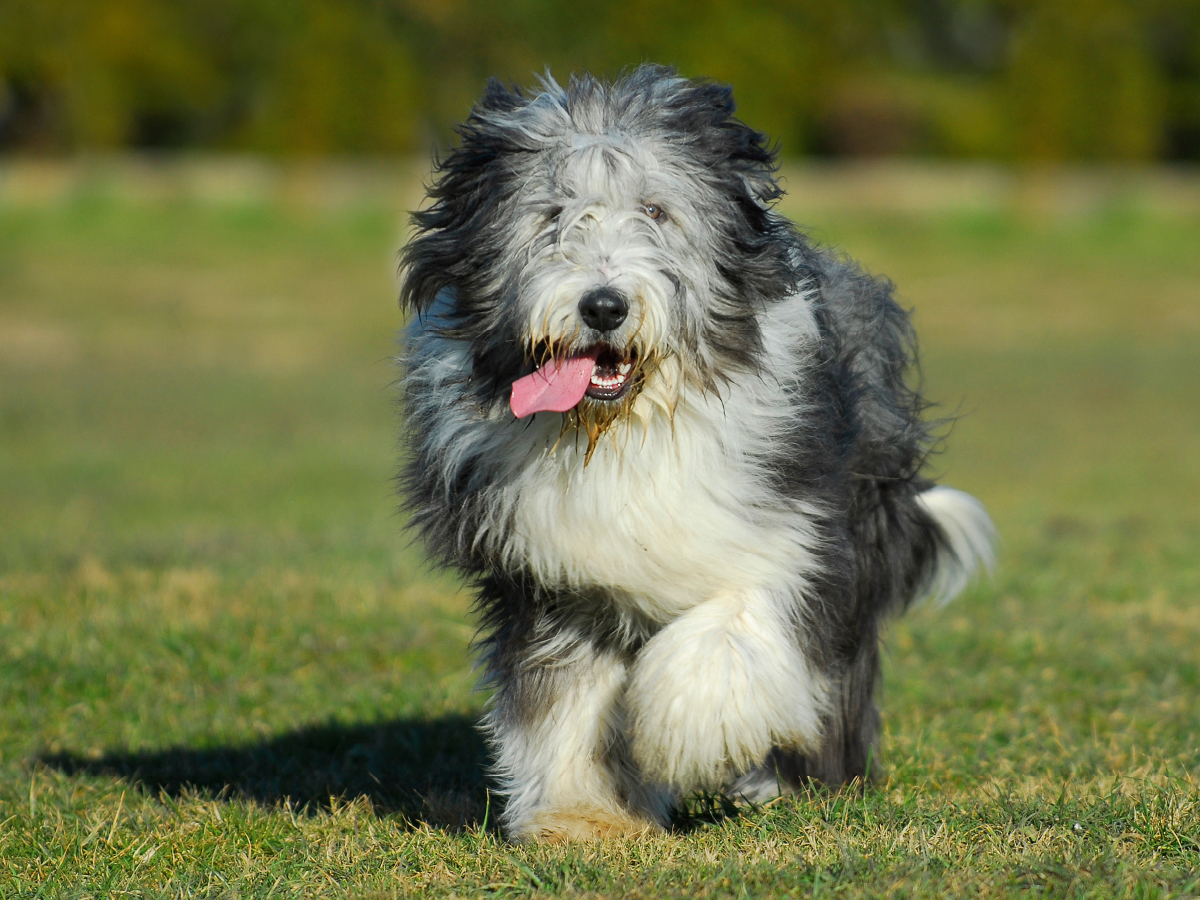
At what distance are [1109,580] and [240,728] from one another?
474 centimetres

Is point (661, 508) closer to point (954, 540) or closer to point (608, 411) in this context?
point (608, 411)

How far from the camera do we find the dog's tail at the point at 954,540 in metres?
4.66

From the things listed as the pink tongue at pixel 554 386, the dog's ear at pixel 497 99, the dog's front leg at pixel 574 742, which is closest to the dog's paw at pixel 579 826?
the dog's front leg at pixel 574 742

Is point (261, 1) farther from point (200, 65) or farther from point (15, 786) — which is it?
point (15, 786)

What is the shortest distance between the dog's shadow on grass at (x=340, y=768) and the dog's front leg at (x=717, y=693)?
3.04 feet

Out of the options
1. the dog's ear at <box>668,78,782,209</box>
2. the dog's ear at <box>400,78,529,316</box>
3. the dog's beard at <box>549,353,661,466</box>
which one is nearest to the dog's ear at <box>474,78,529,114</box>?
the dog's ear at <box>400,78,529,316</box>

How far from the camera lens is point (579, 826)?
3.85 metres

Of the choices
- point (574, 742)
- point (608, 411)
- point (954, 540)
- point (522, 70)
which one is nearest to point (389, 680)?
point (574, 742)

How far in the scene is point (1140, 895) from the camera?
10.1 feet

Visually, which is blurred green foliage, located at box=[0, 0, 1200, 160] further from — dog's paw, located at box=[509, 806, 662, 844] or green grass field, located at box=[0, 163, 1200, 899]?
dog's paw, located at box=[509, 806, 662, 844]

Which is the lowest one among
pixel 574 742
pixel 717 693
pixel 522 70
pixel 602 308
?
pixel 574 742

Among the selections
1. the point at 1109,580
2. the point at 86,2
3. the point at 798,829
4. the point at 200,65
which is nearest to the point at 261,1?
the point at 200,65

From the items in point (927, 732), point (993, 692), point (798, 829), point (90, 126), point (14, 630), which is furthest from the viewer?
point (90, 126)

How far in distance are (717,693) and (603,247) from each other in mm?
1113
